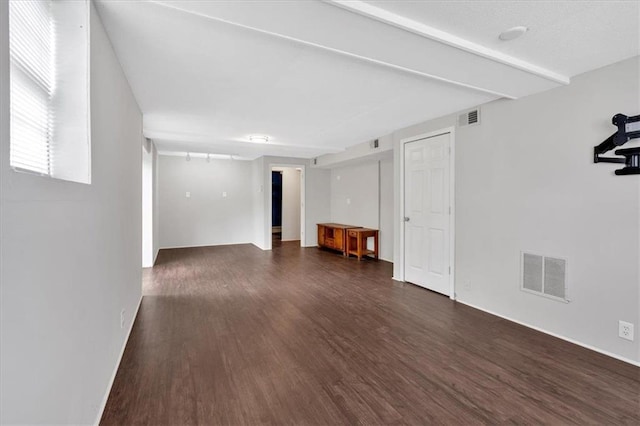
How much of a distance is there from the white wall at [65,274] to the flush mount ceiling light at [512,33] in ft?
8.23

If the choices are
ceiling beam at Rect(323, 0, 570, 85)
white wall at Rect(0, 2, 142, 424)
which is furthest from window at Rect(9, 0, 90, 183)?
ceiling beam at Rect(323, 0, 570, 85)

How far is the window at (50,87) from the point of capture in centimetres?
102

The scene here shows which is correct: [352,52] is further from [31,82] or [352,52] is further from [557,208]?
[557,208]

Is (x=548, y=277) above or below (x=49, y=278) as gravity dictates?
below

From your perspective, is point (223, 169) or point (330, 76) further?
point (223, 169)

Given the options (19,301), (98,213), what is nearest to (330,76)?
(98,213)

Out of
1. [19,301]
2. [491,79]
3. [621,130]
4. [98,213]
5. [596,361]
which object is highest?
[491,79]

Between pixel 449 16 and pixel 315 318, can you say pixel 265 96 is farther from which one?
pixel 315 318

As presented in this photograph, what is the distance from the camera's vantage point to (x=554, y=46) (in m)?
2.16

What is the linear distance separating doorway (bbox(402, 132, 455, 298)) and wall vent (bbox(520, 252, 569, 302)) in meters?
0.89

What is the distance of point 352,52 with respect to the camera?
83.3 inches

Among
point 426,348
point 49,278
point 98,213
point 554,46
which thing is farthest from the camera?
point 426,348

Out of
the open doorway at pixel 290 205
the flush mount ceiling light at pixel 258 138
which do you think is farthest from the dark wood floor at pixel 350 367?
the open doorway at pixel 290 205

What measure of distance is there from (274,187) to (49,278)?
925 centimetres
